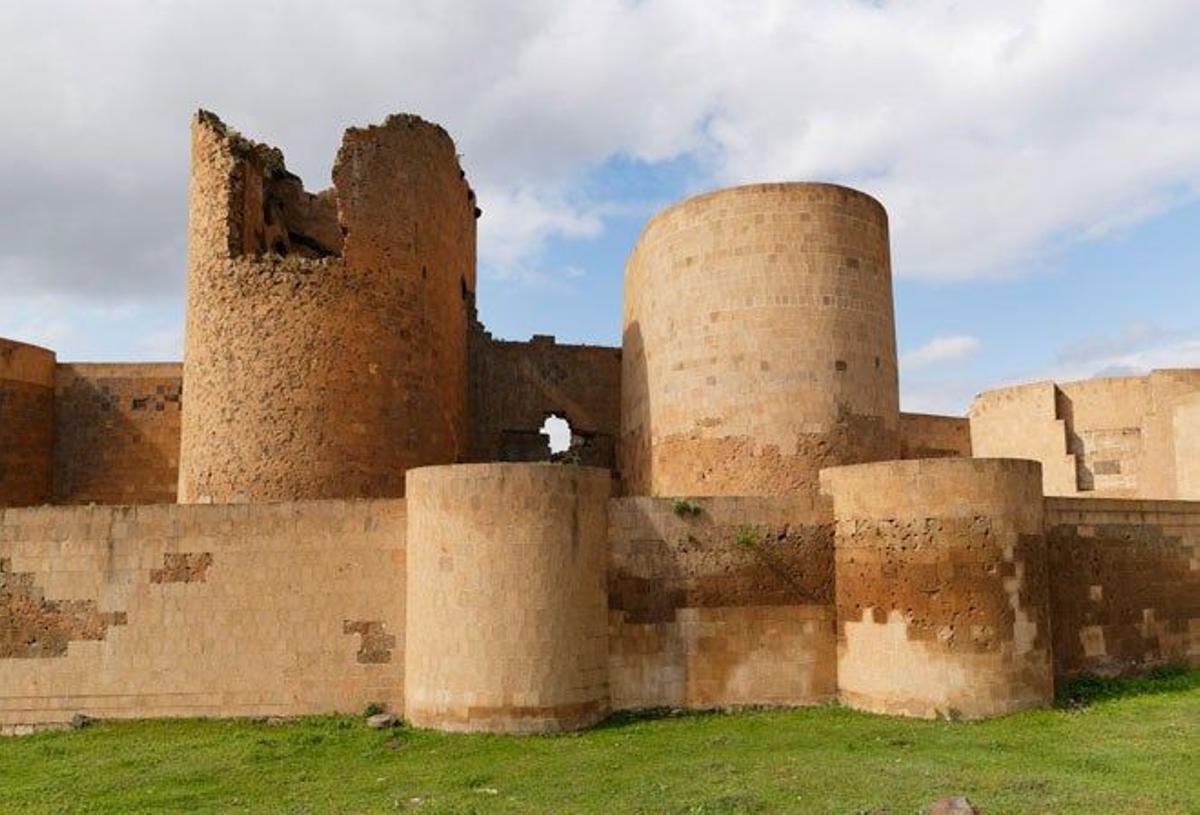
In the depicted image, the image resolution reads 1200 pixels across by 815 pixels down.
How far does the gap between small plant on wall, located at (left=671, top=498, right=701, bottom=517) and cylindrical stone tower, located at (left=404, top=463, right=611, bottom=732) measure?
A: 1247 mm

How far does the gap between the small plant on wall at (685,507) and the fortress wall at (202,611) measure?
359 cm

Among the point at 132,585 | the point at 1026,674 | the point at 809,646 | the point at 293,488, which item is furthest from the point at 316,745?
the point at 1026,674

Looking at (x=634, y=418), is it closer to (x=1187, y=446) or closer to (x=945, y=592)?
(x=945, y=592)

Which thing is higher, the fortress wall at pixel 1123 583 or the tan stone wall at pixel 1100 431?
the tan stone wall at pixel 1100 431

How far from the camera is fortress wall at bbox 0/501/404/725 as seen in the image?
41.5 feet

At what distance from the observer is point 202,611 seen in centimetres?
1273

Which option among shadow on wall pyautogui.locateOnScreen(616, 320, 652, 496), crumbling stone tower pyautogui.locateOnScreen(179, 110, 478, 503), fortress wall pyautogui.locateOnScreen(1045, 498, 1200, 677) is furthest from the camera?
shadow on wall pyautogui.locateOnScreen(616, 320, 652, 496)

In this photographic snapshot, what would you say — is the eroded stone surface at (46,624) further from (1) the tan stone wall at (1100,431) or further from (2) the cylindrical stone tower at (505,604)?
(1) the tan stone wall at (1100,431)

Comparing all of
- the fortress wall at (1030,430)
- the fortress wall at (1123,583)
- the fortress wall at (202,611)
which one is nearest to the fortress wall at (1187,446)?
the fortress wall at (1030,430)

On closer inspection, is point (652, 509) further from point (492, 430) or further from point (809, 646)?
point (492, 430)

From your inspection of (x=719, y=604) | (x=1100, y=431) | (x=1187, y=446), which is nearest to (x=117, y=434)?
(x=719, y=604)

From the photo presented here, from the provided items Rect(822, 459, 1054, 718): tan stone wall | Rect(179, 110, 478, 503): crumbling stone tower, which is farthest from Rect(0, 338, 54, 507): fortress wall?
Rect(822, 459, 1054, 718): tan stone wall

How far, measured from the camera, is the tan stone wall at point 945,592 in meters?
12.1

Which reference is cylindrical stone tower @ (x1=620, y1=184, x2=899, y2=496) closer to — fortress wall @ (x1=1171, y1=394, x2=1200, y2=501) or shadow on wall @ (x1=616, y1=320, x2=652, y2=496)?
shadow on wall @ (x1=616, y1=320, x2=652, y2=496)
